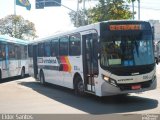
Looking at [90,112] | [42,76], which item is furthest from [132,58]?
[42,76]

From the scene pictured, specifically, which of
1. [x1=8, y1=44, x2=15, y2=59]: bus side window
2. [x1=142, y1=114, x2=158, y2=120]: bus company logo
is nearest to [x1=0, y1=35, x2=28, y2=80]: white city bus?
[x1=8, y1=44, x2=15, y2=59]: bus side window

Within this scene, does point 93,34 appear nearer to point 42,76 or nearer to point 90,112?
point 90,112

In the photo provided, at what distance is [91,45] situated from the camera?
14031 mm

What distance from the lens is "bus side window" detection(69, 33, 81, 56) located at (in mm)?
15359

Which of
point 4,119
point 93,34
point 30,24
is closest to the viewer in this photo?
point 4,119

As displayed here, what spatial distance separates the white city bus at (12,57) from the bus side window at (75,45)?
8429 millimetres

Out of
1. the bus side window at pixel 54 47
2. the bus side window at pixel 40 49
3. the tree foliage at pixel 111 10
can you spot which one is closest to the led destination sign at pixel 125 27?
the bus side window at pixel 54 47

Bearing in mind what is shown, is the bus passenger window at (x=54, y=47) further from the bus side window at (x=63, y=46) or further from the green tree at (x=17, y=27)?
the green tree at (x=17, y=27)

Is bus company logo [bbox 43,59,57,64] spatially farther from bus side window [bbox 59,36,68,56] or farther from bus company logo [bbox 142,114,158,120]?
bus company logo [bbox 142,114,158,120]

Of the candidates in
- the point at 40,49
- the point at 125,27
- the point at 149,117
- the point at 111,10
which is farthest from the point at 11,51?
the point at 149,117

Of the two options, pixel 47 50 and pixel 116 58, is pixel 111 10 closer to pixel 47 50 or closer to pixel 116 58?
pixel 47 50

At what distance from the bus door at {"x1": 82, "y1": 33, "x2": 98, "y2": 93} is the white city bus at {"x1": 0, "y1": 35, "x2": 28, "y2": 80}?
10.2 metres

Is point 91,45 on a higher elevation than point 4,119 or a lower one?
higher

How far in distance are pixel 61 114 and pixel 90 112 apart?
899 millimetres
